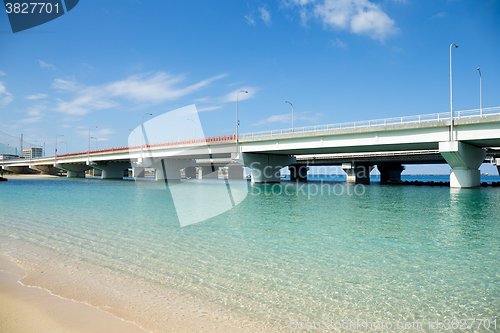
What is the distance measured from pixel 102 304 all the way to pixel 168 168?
3091 inches

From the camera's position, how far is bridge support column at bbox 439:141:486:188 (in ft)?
115

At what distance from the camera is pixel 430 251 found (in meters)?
9.95

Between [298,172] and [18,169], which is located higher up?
Answer: [18,169]

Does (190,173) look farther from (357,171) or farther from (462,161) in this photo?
(462,161)

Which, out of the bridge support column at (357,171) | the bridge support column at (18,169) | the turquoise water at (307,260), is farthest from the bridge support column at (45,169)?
the turquoise water at (307,260)

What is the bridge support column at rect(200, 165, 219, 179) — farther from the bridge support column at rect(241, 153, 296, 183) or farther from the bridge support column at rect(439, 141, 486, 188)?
the bridge support column at rect(439, 141, 486, 188)

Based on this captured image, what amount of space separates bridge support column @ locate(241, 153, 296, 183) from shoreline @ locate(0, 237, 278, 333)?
48.2m

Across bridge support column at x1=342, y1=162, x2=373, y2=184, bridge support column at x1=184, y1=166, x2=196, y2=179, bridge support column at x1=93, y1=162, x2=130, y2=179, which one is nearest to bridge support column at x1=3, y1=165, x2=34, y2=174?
bridge support column at x1=93, y1=162, x2=130, y2=179

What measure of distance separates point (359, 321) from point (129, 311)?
395 cm

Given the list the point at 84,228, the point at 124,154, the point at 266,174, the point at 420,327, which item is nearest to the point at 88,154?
the point at 124,154

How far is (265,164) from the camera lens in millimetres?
59969

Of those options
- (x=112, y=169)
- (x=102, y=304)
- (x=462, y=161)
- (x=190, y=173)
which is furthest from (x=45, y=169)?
(x=102, y=304)

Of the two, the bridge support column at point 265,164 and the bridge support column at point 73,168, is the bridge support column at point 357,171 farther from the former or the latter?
the bridge support column at point 73,168

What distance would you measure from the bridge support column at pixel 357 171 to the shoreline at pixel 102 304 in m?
82.8
